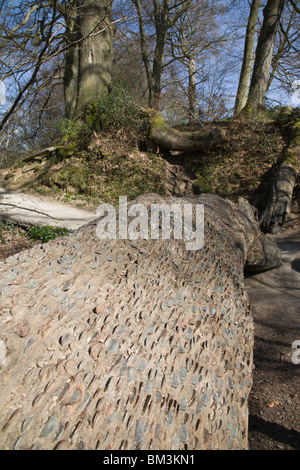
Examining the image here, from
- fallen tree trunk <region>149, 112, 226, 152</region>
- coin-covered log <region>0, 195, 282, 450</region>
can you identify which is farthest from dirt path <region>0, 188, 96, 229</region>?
fallen tree trunk <region>149, 112, 226, 152</region>

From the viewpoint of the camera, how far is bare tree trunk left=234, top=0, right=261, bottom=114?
916cm

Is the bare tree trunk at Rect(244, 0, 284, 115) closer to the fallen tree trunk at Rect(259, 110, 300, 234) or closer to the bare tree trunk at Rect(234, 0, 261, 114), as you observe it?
the bare tree trunk at Rect(234, 0, 261, 114)

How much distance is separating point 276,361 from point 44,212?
4511 mm

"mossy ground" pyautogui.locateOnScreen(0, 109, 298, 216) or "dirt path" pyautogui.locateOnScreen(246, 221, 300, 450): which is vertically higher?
"mossy ground" pyautogui.locateOnScreen(0, 109, 298, 216)

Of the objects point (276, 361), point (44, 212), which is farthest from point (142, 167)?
point (276, 361)

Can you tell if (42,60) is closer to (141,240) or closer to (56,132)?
(141,240)

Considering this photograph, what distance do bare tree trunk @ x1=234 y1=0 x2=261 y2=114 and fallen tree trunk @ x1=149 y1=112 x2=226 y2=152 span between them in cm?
269

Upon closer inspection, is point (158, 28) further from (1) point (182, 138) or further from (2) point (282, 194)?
(2) point (282, 194)

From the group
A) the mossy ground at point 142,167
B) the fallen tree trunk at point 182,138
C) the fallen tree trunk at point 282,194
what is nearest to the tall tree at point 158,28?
the fallen tree trunk at point 182,138

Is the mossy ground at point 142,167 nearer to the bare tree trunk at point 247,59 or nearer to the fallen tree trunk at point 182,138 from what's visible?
the fallen tree trunk at point 182,138

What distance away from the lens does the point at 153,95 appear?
10.5 m

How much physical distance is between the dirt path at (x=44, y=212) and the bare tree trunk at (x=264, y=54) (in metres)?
5.61

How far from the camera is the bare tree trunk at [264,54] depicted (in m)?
7.90

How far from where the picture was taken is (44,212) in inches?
211
